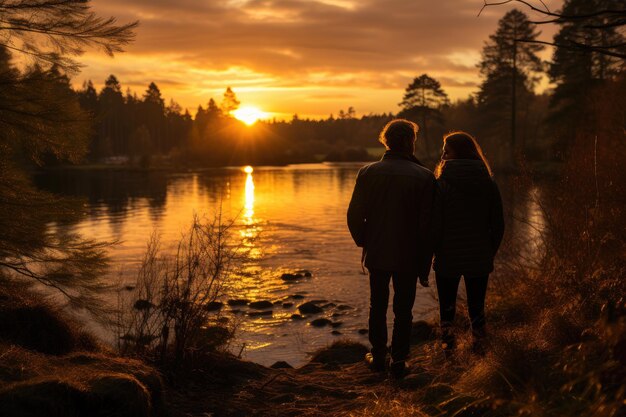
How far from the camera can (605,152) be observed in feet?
41.9

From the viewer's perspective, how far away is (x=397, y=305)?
5.47 meters

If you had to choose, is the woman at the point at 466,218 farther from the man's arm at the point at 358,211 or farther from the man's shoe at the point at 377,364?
the man's shoe at the point at 377,364

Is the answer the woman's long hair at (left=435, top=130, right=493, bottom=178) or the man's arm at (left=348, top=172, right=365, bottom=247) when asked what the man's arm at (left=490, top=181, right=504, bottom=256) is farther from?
the man's arm at (left=348, top=172, right=365, bottom=247)

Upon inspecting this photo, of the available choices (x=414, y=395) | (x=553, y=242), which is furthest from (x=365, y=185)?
(x=553, y=242)

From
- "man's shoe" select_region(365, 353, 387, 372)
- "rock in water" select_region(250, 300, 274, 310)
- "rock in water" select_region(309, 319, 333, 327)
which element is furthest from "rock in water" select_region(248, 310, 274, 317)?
"man's shoe" select_region(365, 353, 387, 372)

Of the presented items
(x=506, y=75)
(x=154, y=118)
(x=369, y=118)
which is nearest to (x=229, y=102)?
(x=154, y=118)

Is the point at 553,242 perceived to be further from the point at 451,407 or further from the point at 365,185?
the point at 451,407

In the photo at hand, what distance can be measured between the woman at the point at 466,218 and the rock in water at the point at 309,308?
7776mm

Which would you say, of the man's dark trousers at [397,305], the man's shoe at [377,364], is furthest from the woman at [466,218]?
the man's shoe at [377,364]

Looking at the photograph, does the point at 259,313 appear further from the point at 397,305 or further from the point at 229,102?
the point at 229,102

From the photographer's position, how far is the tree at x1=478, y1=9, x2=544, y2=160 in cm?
4669

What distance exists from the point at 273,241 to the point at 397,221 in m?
16.6

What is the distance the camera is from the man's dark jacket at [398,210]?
17.1ft

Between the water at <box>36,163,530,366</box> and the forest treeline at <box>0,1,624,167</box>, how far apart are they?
3799 millimetres
